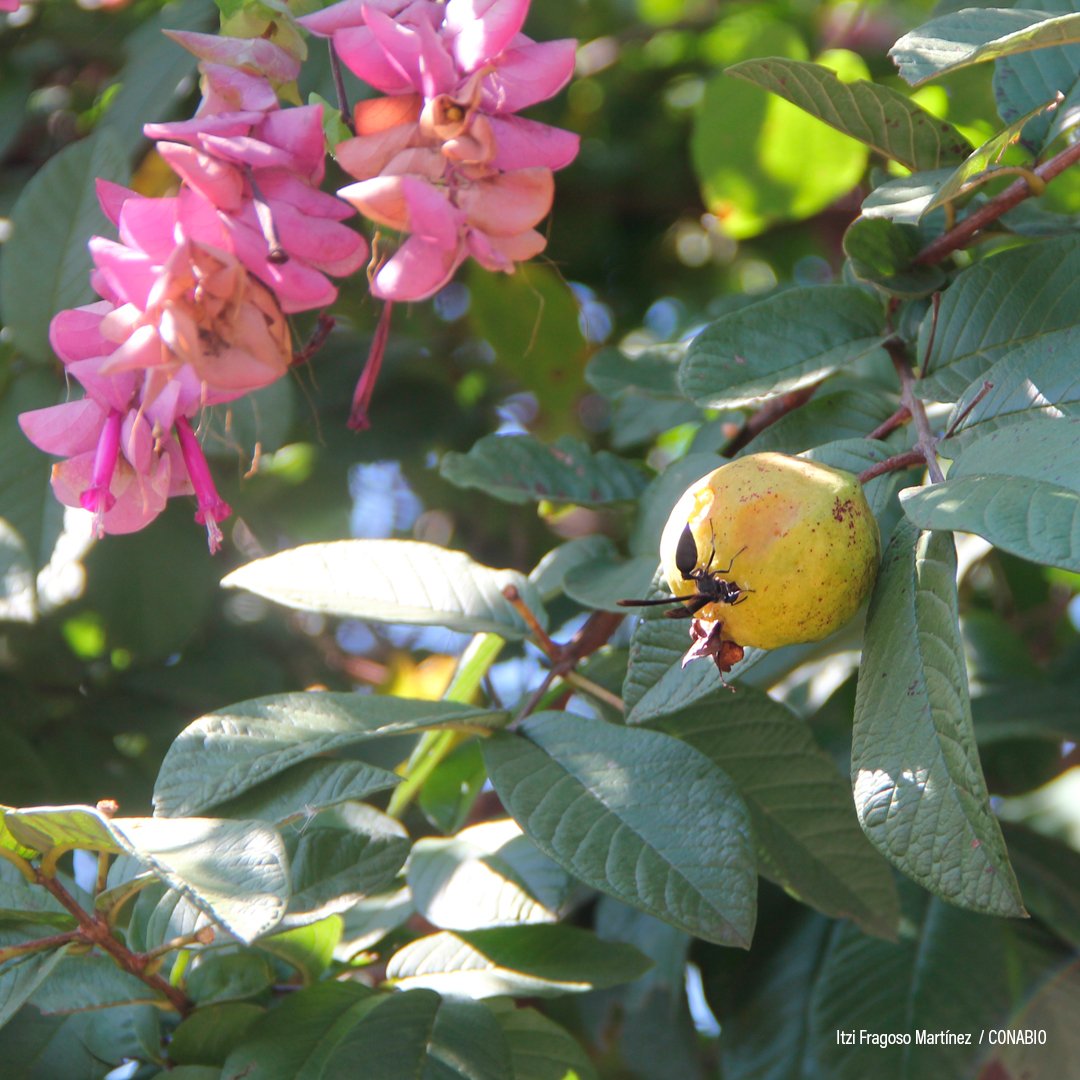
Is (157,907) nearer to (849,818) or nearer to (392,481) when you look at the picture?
(849,818)

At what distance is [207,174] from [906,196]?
0.38m

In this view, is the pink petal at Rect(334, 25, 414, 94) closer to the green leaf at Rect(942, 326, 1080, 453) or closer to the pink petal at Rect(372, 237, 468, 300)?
the pink petal at Rect(372, 237, 468, 300)

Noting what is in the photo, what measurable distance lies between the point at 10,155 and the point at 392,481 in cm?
66

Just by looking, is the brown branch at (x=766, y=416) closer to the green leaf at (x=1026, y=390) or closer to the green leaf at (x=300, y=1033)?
the green leaf at (x=1026, y=390)

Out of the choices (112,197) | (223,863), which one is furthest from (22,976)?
(112,197)

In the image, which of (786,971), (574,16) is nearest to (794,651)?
(786,971)

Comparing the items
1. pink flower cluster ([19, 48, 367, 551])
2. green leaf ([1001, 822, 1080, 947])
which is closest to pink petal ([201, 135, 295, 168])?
pink flower cluster ([19, 48, 367, 551])

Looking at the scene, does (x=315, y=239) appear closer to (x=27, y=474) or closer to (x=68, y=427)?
(x=68, y=427)

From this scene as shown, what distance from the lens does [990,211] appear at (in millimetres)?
565

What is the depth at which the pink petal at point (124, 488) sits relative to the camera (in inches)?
17.9

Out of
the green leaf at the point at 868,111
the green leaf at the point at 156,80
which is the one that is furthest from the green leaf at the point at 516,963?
the green leaf at the point at 156,80

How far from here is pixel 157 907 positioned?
0.58m

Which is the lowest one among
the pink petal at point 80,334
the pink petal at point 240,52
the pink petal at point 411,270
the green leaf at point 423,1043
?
the green leaf at point 423,1043

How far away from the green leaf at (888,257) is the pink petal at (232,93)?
1.14 feet
